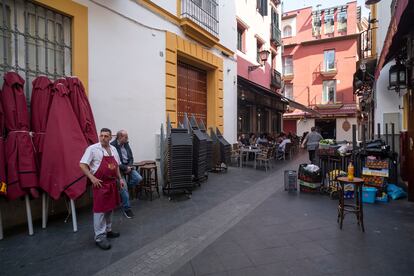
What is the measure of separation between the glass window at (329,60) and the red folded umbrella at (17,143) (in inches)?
1092

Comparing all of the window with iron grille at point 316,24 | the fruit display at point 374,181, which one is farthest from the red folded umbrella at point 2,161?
the window with iron grille at point 316,24

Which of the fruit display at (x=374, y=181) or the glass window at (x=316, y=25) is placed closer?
the fruit display at (x=374, y=181)

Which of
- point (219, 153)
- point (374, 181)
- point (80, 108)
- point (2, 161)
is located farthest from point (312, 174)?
point (2, 161)

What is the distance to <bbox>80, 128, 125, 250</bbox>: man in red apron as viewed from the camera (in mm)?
3664

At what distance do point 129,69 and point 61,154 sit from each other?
3.04 m

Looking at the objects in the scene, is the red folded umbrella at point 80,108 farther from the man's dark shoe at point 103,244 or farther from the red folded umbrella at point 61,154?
the man's dark shoe at point 103,244

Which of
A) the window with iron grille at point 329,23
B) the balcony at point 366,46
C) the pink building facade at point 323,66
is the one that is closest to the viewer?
the balcony at point 366,46

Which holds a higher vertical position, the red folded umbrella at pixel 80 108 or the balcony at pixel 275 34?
the balcony at pixel 275 34

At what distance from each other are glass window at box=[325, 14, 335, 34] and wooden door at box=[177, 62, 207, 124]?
21.8 m

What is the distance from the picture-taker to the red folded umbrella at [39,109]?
14.4 feet

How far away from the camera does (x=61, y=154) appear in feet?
14.1

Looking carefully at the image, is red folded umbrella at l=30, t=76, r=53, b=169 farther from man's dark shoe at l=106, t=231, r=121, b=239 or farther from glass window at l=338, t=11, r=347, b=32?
glass window at l=338, t=11, r=347, b=32

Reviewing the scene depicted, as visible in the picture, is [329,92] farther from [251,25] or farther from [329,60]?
[251,25]

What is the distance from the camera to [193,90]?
9.85m
